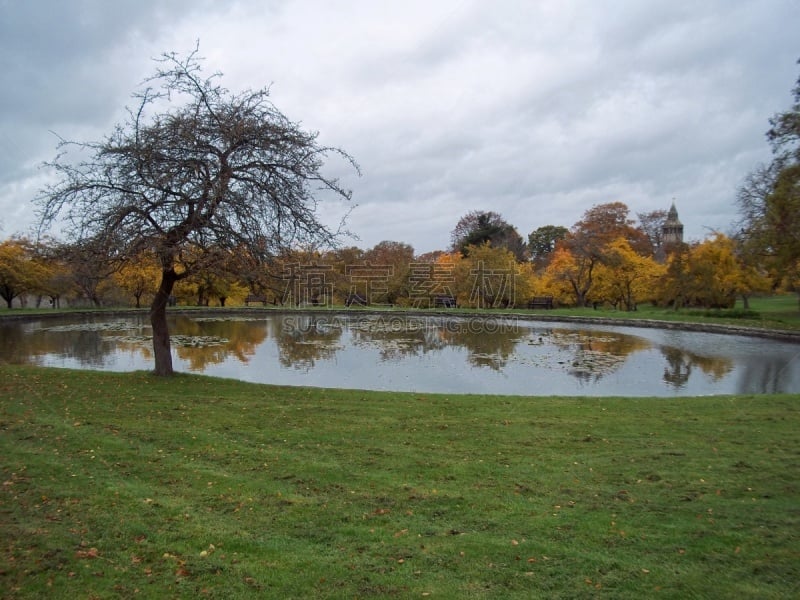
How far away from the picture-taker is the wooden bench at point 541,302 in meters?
41.7

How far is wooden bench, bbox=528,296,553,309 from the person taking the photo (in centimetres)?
4169

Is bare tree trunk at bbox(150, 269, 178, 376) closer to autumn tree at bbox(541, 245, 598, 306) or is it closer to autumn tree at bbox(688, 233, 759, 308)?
autumn tree at bbox(688, 233, 759, 308)

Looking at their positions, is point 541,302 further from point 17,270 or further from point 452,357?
point 17,270

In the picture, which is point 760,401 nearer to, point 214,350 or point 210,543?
point 210,543

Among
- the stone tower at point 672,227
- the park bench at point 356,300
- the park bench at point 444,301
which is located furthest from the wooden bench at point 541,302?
the stone tower at point 672,227

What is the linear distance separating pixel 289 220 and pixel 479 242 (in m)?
42.5

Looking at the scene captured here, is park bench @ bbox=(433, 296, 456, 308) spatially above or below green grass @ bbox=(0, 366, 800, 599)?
above

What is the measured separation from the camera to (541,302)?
4162 centimetres

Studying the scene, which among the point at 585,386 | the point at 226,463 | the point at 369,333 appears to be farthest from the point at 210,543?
the point at 369,333

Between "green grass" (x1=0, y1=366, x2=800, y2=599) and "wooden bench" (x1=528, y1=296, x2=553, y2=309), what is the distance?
34003mm

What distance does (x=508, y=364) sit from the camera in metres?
15.6

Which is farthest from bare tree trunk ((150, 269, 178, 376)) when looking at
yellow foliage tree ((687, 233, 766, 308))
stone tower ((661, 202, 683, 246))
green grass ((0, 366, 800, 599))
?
stone tower ((661, 202, 683, 246))

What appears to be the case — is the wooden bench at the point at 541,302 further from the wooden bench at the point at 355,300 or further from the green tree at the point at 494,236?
the wooden bench at the point at 355,300

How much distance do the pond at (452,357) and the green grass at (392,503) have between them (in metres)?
4.84
